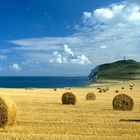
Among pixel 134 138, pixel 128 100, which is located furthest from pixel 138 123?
pixel 128 100

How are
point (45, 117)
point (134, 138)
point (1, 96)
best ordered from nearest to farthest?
point (134, 138) → point (1, 96) → point (45, 117)

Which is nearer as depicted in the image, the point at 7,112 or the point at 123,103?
the point at 7,112

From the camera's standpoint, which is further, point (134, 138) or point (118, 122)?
point (118, 122)

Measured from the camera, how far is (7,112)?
1784cm

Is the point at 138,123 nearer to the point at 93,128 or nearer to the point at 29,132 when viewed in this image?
the point at 93,128

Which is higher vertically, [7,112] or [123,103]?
[7,112]

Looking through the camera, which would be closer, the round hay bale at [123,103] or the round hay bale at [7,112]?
the round hay bale at [7,112]

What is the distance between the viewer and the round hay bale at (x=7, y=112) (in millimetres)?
17797

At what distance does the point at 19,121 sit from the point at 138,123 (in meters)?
6.17

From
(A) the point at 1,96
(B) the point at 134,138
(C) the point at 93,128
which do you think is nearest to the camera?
(B) the point at 134,138

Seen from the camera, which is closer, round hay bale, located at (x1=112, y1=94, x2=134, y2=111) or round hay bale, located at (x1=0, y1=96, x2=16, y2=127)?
round hay bale, located at (x1=0, y1=96, x2=16, y2=127)

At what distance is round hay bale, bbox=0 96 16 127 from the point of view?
1780cm

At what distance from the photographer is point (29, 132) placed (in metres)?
16.3

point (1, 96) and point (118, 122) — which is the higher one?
point (1, 96)
